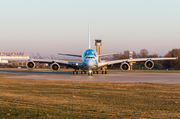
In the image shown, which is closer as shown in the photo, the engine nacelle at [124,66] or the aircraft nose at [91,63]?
the aircraft nose at [91,63]

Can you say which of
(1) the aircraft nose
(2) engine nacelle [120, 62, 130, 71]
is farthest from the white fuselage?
(2) engine nacelle [120, 62, 130, 71]

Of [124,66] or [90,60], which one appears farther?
[124,66]

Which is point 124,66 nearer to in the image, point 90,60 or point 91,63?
point 91,63

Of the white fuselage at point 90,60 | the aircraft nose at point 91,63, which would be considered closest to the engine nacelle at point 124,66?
the white fuselage at point 90,60

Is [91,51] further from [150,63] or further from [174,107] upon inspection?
[174,107]

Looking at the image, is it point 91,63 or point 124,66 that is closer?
point 91,63

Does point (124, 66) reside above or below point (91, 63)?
below

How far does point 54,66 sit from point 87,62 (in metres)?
7.38

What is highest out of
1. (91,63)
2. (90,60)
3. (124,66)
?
(90,60)

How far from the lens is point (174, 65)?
399 ft

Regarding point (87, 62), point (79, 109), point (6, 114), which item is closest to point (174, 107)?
point (79, 109)

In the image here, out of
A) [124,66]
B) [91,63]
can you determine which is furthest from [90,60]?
[124,66]

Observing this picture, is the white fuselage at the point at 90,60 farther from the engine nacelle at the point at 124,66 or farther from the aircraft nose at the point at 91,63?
the engine nacelle at the point at 124,66

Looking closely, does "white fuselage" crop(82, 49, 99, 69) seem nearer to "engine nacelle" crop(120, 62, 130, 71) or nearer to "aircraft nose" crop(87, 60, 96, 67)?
"aircraft nose" crop(87, 60, 96, 67)
